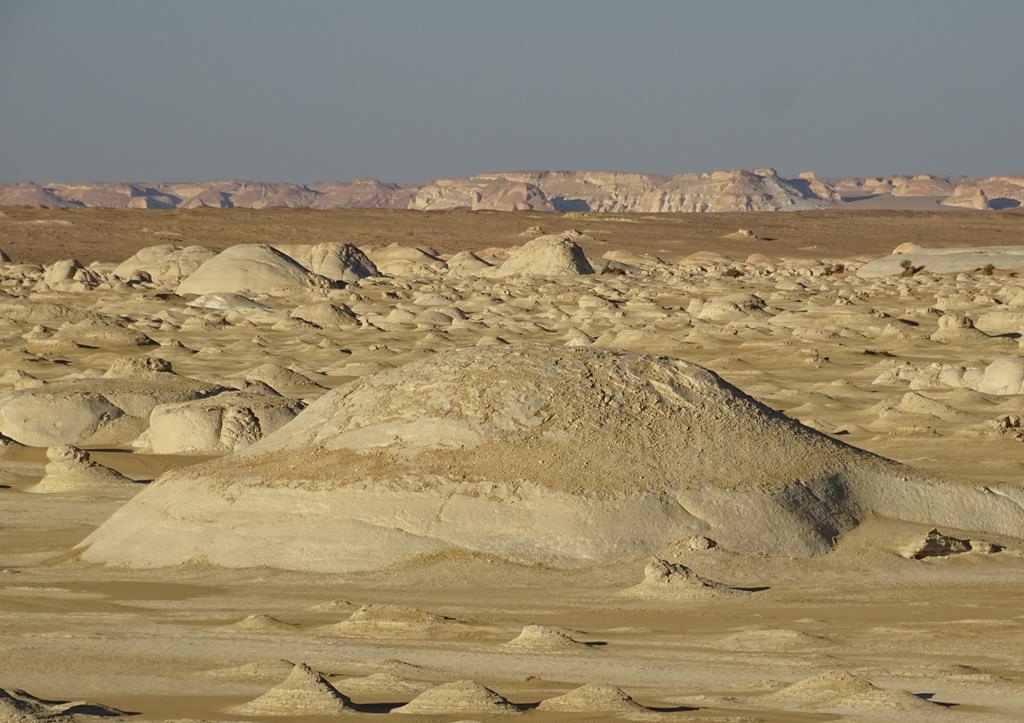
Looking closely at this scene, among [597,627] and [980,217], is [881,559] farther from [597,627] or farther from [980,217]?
[980,217]

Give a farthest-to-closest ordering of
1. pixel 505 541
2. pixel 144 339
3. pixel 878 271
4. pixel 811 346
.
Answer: pixel 878 271 → pixel 144 339 → pixel 811 346 → pixel 505 541

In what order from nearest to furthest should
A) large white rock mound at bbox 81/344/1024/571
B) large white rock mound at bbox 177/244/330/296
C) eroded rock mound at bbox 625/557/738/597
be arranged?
eroded rock mound at bbox 625/557/738/597
large white rock mound at bbox 81/344/1024/571
large white rock mound at bbox 177/244/330/296

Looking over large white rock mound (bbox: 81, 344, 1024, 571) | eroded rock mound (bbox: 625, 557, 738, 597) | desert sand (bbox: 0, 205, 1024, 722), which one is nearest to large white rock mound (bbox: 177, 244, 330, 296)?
desert sand (bbox: 0, 205, 1024, 722)

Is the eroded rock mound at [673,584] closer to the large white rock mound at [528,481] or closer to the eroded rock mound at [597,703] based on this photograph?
the large white rock mound at [528,481]

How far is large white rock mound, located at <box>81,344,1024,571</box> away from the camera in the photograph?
27.7ft

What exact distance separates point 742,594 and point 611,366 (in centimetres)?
180

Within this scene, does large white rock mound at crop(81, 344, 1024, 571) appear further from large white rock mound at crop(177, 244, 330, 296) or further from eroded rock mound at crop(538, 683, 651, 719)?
large white rock mound at crop(177, 244, 330, 296)

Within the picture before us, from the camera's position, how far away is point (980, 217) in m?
85.8

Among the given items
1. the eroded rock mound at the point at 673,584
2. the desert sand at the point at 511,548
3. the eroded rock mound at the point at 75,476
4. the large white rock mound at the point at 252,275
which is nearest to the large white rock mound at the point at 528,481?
the desert sand at the point at 511,548

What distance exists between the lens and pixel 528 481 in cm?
848

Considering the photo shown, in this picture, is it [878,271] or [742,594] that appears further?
[878,271]

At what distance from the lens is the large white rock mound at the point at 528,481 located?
8.43 m

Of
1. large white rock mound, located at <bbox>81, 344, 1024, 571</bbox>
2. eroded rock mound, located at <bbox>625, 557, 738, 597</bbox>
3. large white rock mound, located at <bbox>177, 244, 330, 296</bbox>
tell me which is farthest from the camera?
large white rock mound, located at <bbox>177, 244, 330, 296</bbox>

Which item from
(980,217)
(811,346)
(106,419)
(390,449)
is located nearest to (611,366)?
(390,449)
